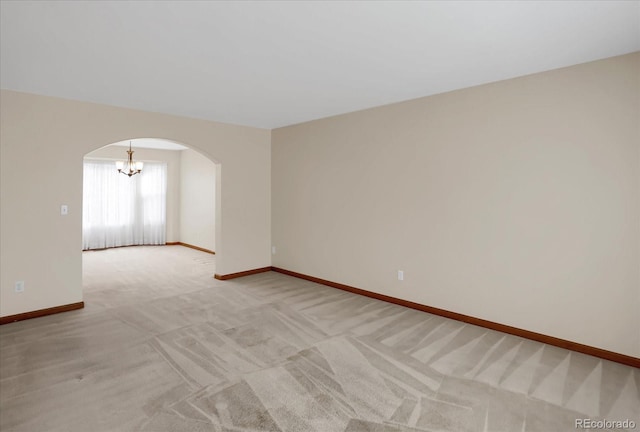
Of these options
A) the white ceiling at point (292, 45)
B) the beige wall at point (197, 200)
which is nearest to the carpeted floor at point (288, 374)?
the white ceiling at point (292, 45)

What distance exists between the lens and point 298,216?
5.75 metres

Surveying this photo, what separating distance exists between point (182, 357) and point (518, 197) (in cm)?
352

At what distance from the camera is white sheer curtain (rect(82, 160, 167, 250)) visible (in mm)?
8188

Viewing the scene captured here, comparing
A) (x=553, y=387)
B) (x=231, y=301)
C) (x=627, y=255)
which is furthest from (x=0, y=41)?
(x=627, y=255)

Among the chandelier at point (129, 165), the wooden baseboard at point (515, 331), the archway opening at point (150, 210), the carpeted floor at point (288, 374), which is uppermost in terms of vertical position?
the chandelier at point (129, 165)

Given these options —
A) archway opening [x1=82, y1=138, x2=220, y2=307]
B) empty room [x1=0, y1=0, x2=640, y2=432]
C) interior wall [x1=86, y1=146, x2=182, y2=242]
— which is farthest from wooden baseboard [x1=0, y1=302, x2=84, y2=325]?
interior wall [x1=86, y1=146, x2=182, y2=242]

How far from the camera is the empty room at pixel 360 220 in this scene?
7.36ft

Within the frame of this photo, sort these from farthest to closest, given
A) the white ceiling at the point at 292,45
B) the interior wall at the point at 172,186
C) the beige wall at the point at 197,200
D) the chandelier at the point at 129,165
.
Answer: the interior wall at the point at 172,186
the beige wall at the point at 197,200
the chandelier at the point at 129,165
the white ceiling at the point at 292,45

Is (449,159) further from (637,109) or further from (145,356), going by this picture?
(145,356)

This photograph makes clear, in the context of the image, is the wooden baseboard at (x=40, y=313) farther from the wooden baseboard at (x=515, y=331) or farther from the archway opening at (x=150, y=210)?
the wooden baseboard at (x=515, y=331)

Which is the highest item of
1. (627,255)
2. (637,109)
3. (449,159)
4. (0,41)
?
(0,41)

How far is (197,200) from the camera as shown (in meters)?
8.56

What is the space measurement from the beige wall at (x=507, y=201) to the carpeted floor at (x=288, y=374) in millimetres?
431

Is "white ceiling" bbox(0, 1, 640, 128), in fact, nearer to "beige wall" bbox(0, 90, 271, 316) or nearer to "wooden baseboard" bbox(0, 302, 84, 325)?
"beige wall" bbox(0, 90, 271, 316)
